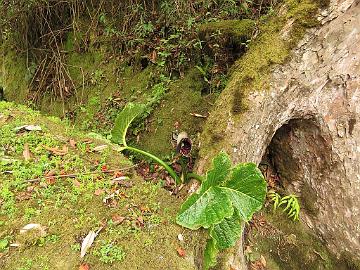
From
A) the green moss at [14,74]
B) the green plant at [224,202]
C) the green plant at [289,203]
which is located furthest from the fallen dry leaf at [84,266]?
the green moss at [14,74]

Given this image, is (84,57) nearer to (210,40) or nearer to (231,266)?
(210,40)

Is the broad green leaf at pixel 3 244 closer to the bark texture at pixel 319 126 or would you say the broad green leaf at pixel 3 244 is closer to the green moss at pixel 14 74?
the bark texture at pixel 319 126

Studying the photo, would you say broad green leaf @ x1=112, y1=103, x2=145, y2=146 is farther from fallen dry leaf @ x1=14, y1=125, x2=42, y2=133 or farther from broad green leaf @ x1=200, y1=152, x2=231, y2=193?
broad green leaf @ x1=200, y1=152, x2=231, y2=193

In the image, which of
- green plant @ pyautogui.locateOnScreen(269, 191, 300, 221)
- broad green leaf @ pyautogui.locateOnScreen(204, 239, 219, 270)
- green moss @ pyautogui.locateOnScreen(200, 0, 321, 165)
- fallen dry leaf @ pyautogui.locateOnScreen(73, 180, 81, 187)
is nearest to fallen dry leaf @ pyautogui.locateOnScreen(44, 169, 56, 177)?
fallen dry leaf @ pyautogui.locateOnScreen(73, 180, 81, 187)

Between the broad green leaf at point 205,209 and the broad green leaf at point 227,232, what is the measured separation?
0.12 meters

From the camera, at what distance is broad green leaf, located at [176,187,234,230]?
211cm

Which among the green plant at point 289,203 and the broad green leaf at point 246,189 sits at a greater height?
the broad green leaf at point 246,189

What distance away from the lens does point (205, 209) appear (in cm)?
218

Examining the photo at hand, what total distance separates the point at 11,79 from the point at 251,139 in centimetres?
454

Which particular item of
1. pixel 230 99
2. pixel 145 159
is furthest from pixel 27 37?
pixel 230 99

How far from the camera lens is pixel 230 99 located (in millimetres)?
2941

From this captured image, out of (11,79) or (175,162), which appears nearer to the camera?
(175,162)

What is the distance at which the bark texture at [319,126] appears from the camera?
9.45ft

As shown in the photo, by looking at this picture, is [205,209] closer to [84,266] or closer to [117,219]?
[117,219]
